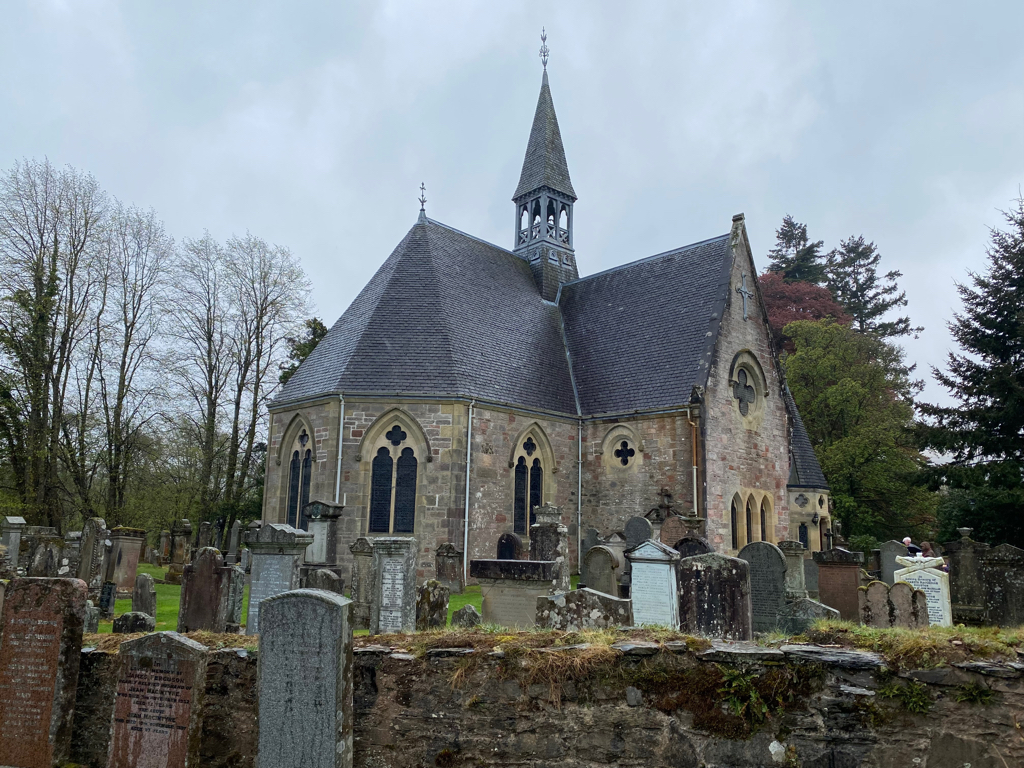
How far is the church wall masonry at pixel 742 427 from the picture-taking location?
19.8m

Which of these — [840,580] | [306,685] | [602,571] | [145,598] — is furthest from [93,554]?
[840,580]

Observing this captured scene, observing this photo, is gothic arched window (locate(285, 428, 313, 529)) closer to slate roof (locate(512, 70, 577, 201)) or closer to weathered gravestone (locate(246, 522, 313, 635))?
weathered gravestone (locate(246, 522, 313, 635))

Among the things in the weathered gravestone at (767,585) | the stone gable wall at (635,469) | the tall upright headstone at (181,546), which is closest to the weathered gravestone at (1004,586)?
the weathered gravestone at (767,585)

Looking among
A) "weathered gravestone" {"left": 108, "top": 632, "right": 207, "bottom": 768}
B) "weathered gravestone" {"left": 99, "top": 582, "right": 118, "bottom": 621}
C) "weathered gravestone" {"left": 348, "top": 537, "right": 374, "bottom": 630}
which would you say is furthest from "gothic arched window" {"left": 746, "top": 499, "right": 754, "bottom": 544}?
"weathered gravestone" {"left": 108, "top": 632, "right": 207, "bottom": 768}

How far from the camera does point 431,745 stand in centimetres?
549

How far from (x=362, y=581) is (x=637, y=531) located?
586 centimetres

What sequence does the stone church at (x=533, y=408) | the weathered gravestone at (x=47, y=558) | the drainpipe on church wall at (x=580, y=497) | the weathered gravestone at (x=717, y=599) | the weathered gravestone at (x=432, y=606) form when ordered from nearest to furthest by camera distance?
the weathered gravestone at (x=717, y=599)
the weathered gravestone at (x=432, y=606)
the weathered gravestone at (x=47, y=558)
the stone church at (x=533, y=408)
the drainpipe on church wall at (x=580, y=497)

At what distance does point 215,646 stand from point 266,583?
3.58 metres

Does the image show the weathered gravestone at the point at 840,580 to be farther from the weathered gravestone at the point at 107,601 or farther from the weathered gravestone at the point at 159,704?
the weathered gravestone at the point at 107,601

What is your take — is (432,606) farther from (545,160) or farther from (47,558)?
(545,160)

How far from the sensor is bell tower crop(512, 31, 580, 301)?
27500mm

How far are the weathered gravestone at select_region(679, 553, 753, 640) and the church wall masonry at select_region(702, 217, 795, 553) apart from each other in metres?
12.0

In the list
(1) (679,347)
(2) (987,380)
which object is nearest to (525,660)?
(1) (679,347)

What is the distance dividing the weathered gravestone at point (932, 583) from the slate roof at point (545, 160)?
21542 millimetres
